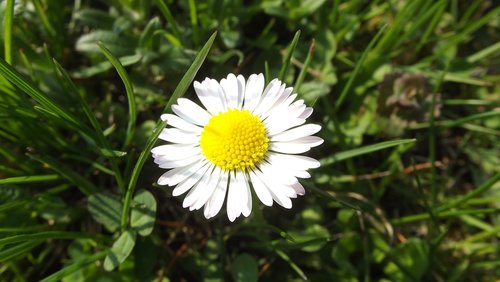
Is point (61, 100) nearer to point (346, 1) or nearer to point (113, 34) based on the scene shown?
point (113, 34)

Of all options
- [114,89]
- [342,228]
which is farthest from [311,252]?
[114,89]

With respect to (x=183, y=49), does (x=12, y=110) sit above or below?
below

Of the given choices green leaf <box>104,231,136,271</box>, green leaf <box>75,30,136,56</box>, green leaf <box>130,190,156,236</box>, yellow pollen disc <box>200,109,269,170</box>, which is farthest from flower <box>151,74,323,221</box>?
green leaf <box>75,30,136,56</box>

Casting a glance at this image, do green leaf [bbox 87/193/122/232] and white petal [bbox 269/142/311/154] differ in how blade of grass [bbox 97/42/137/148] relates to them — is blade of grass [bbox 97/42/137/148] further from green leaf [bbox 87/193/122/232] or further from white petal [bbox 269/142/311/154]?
white petal [bbox 269/142/311/154]

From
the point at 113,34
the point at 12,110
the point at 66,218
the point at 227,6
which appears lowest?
the point at 66,218

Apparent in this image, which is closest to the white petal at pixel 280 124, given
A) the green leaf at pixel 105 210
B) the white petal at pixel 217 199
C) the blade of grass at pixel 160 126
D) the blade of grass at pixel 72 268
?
the white petal at pixel 217 199

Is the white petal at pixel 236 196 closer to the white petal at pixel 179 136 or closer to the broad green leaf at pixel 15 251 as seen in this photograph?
the white petal at pixel 179 136

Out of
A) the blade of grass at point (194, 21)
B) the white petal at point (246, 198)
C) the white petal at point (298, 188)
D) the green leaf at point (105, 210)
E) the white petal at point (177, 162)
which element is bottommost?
the green leaf at point (105, 210)

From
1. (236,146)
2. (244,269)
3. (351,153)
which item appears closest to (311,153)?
(351,153)
